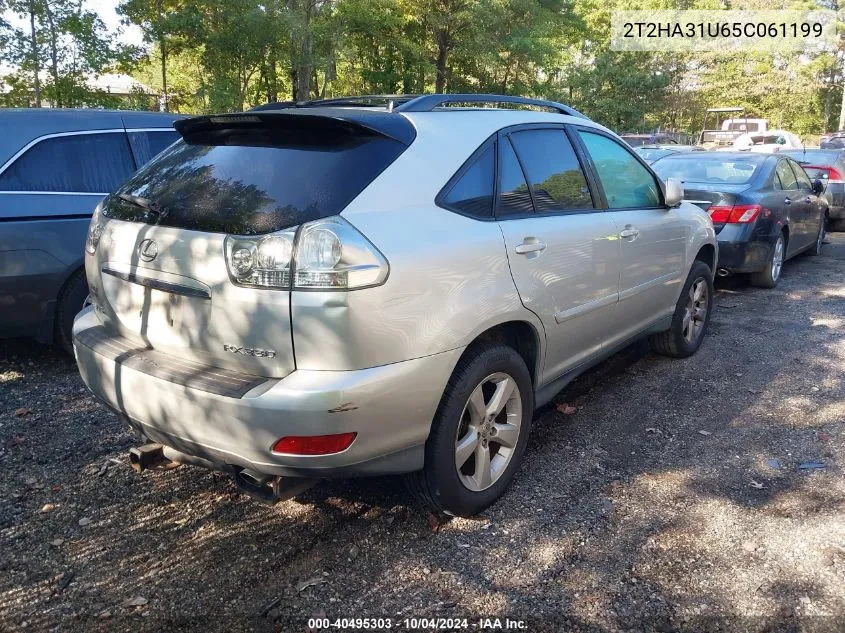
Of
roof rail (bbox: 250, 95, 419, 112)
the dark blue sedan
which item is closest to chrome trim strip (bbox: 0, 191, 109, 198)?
the dark blue sedan

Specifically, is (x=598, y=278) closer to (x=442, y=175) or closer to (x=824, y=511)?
(x=442, y=175)

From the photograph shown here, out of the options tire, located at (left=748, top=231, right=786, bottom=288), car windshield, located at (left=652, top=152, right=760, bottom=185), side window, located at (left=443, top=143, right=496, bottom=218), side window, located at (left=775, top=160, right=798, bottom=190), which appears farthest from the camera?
side window, located at (left=775, top=160, right=798, bottom=190)

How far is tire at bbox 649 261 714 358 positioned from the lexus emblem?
366 centimetres

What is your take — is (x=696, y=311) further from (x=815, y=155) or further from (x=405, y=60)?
(x=405, y=60)

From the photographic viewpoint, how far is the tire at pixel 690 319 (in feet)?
16.9

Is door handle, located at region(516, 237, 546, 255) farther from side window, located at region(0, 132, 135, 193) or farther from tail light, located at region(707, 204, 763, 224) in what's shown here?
tail light, located at region(707, 204, 763, 224)

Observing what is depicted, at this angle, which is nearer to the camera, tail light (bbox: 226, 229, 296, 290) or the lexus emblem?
tail light (bbox: 226, 229, 296, 290)

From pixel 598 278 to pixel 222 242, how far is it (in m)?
2.09

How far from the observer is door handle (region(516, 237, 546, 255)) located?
10.4ft

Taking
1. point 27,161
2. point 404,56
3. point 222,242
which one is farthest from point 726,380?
point 404,56

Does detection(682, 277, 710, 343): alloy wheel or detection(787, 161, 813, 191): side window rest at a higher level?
detection(787, 161, 813, 191): side window

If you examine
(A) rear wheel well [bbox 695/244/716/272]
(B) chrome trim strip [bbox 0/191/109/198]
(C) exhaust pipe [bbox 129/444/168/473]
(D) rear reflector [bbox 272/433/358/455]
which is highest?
(B) chrome trim strip [bbox 0/191/109/198]

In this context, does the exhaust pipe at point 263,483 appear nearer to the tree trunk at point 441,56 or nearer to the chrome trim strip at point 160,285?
the chrome trim strip at point 160,285

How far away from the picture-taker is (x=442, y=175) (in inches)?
115
